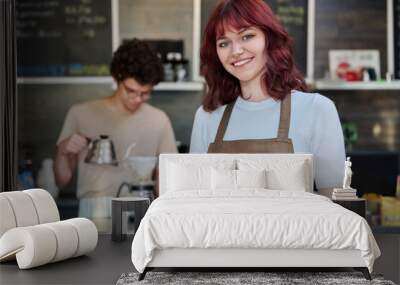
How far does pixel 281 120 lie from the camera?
267 inches

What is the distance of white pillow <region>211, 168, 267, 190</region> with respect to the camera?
6.07 metres

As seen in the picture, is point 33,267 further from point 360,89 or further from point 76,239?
point 360,89

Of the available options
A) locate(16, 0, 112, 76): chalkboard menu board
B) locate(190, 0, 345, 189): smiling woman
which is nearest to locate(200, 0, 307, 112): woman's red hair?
locate(190, 0, 345, 189): smiling woman

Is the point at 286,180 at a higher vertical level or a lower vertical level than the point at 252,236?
higher

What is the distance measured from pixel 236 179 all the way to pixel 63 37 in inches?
117

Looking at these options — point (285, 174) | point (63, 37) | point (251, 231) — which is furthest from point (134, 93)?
point (251, 231)

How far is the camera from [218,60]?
7156 mm

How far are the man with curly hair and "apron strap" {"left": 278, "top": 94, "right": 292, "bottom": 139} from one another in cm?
162

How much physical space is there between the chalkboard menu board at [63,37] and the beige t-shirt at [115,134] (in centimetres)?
42

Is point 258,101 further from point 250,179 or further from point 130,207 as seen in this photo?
point 130,207

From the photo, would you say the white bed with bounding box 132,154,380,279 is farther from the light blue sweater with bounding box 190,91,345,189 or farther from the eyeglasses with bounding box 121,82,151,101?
the eyeglasses with bounding box 121,82,151,101

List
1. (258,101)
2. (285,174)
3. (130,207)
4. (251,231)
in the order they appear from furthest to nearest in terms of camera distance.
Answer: (258,101) → (130,207) → (285,174) → (251,231)

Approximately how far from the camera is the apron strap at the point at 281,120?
676 centimetres

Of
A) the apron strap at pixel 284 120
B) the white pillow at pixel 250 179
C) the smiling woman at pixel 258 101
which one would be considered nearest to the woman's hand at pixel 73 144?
the smiling woman at pixel 258 101
